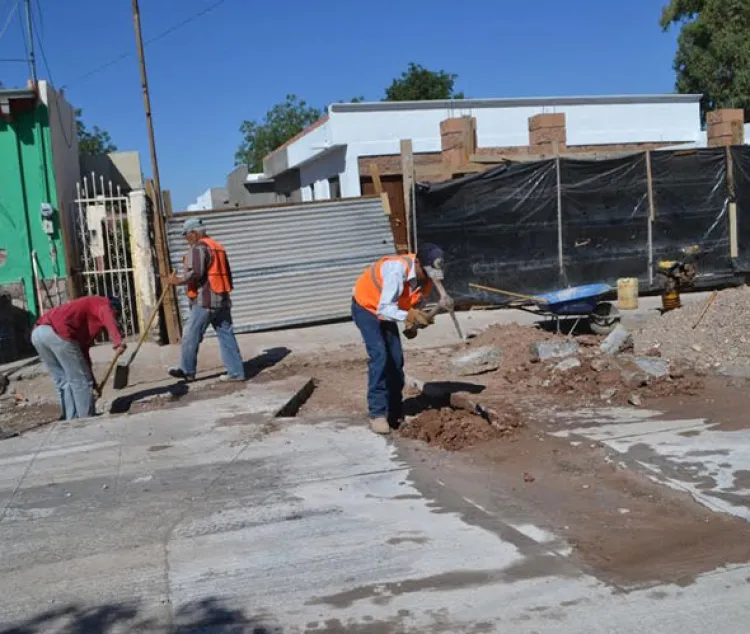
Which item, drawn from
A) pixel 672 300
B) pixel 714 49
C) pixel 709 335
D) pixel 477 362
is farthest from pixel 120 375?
pixel 714 49

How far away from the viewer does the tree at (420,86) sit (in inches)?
1986

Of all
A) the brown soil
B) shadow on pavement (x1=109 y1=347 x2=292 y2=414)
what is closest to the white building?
shadow on pavement (x1=109 y1=347 x2=292 y2=414)

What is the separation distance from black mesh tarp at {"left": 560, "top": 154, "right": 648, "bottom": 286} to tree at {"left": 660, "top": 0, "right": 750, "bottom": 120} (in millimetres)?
21883

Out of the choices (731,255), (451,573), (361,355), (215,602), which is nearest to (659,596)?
(451,573)

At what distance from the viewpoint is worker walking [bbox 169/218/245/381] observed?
9219mm

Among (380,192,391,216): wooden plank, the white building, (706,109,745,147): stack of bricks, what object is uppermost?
the white building

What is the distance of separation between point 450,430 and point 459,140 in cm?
916

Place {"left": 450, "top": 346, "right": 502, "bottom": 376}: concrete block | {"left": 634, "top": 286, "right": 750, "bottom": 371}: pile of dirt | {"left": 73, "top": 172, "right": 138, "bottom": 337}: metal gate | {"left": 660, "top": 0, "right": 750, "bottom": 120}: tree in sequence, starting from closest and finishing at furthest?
1. {"left": 634, "top": 286, "right": 750, "bottom": 371}: pile of dirt
2. {"left": 450, "top": 346, "right": 502, "bottom": 376}: concrete block
3. {"left": 73, "top": 172, "right": 138, "bottom": 337}: metal gate
4. {"left": 660, "top": 0, "right": 750, "bottom": 120}: tree

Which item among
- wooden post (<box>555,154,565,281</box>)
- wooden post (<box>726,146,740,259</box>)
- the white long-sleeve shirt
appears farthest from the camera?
wooden post (<box>726,146,740,259</box>)

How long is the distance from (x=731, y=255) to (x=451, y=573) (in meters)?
12.5

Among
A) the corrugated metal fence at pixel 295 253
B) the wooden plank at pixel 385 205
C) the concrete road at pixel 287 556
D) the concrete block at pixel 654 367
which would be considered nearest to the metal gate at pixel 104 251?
the corrugated metal fence at pixel 295 253

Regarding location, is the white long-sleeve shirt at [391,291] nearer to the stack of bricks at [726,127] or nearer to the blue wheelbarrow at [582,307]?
the blue wheelbarrow at [582,307]

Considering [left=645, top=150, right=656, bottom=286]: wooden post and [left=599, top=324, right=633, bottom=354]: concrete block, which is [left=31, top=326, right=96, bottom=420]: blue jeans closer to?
[left=599, top=324, right=633, bottom=354]: concrete block

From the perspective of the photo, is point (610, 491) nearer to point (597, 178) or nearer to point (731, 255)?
point (597, 178)
